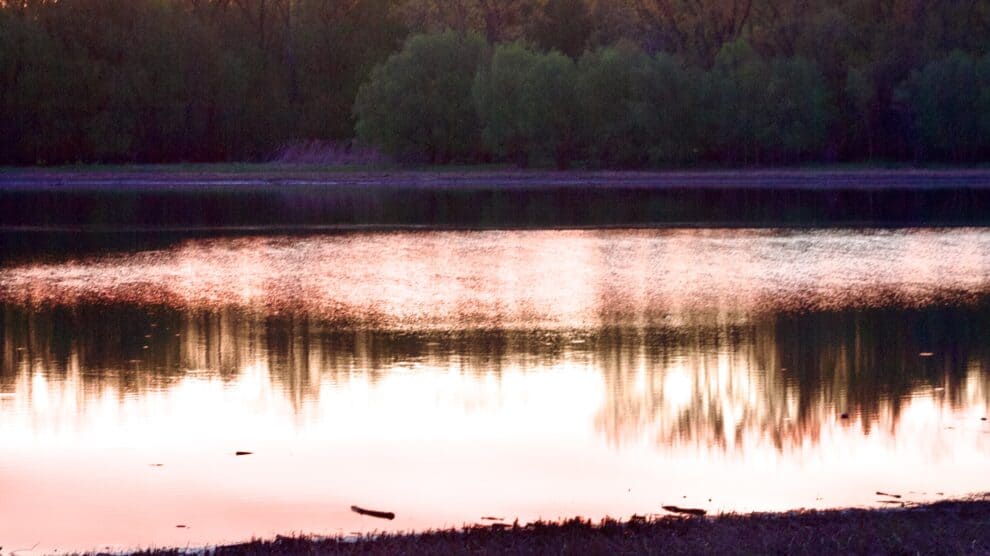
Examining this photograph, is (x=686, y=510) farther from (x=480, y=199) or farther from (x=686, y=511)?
(x=480, y=199)

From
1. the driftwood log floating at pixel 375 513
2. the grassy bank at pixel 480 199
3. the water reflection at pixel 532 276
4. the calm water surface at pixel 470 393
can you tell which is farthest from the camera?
the grassy bank at pixel 480 199

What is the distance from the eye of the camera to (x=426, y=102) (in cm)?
6869

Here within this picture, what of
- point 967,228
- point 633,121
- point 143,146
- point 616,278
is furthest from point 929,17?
point 616,278

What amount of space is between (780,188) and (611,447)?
152 feet

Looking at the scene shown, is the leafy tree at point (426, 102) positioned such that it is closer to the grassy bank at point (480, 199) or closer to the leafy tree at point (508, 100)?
the leafy tree at point (508, 100)

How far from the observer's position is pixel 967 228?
37500 mm

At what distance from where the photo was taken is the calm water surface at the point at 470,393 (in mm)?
11797

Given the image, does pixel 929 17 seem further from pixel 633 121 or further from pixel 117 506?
pixel 117 506

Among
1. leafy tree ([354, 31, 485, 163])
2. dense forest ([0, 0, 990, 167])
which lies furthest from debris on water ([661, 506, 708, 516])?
leafy tree ([354, 31, 485, 163])

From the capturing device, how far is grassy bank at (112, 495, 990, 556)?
28.0ft

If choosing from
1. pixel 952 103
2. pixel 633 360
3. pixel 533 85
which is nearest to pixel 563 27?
pixel 533 85

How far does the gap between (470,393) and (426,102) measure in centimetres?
5319

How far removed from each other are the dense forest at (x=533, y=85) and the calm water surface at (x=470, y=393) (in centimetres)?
3633

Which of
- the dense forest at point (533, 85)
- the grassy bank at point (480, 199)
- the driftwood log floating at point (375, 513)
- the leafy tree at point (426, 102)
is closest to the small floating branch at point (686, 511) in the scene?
the driftwood log floating at point (375, 513)
